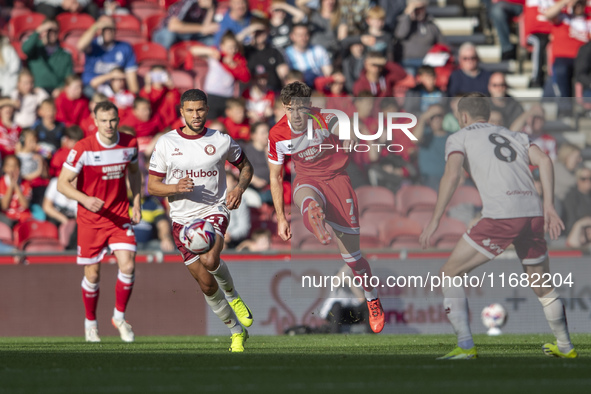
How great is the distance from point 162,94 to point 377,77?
3454 millimetres

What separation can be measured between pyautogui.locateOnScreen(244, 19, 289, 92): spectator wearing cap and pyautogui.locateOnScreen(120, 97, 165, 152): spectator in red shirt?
6.46 feet

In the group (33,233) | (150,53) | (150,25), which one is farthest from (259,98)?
(33,233)

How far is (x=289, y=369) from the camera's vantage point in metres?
6.98

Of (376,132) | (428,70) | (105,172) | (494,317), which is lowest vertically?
(494,317)

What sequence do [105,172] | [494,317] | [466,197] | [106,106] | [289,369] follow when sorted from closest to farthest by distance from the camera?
[289,369], [466,197], [106,106], [105,172], [494,317]

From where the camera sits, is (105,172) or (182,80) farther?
(182,80)

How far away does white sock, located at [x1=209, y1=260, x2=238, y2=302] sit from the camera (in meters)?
9.37

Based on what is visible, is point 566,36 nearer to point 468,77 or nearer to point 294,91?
point 468,77

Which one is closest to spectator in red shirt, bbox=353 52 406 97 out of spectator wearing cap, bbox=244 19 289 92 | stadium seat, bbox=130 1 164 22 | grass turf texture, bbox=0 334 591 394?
spectator wearing cap, bbox=244 19 289 92

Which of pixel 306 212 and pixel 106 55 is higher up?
pixel 106 55

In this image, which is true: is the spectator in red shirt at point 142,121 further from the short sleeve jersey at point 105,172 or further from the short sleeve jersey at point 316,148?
the short sleeve jersey at point 316,148

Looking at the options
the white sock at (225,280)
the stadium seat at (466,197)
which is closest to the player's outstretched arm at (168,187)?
the white sock at (225,280)

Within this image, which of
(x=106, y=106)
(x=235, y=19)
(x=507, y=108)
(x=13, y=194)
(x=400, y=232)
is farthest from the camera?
(x=235, y=19)

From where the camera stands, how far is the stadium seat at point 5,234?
14.3 metres
